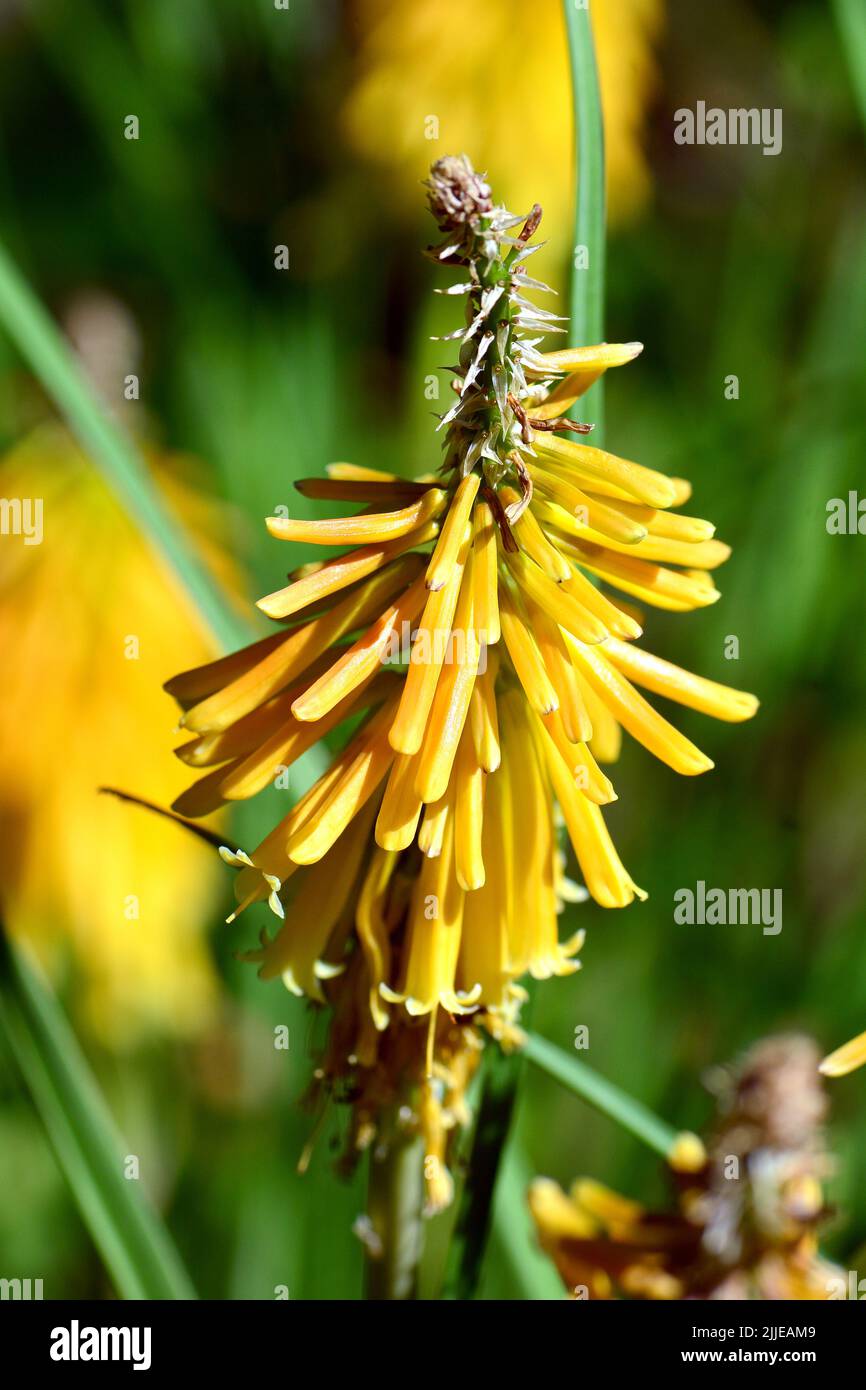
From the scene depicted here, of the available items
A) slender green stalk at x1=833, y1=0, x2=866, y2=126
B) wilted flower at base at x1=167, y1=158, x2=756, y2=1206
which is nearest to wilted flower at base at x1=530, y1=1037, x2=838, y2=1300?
wilted flower at base at x1=167, y1=158, x2=756, y2=1206

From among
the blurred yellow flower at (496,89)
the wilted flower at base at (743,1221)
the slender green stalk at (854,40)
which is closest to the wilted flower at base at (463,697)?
the wilted flower at base at (743,1221)

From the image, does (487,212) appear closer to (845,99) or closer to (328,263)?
(328,263)

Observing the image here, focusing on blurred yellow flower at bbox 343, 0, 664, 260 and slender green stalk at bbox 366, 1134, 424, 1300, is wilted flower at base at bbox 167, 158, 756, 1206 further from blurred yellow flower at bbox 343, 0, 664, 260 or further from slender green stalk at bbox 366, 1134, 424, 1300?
blurred yellow flower at bbox 343, 0, 664, 260

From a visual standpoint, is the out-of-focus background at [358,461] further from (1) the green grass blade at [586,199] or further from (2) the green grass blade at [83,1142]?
(1) the green grass blade at [586,199]

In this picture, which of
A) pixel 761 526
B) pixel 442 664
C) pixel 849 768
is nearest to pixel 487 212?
Result: pixel 442 664

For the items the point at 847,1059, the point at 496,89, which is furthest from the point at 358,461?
the point at 847,1059
